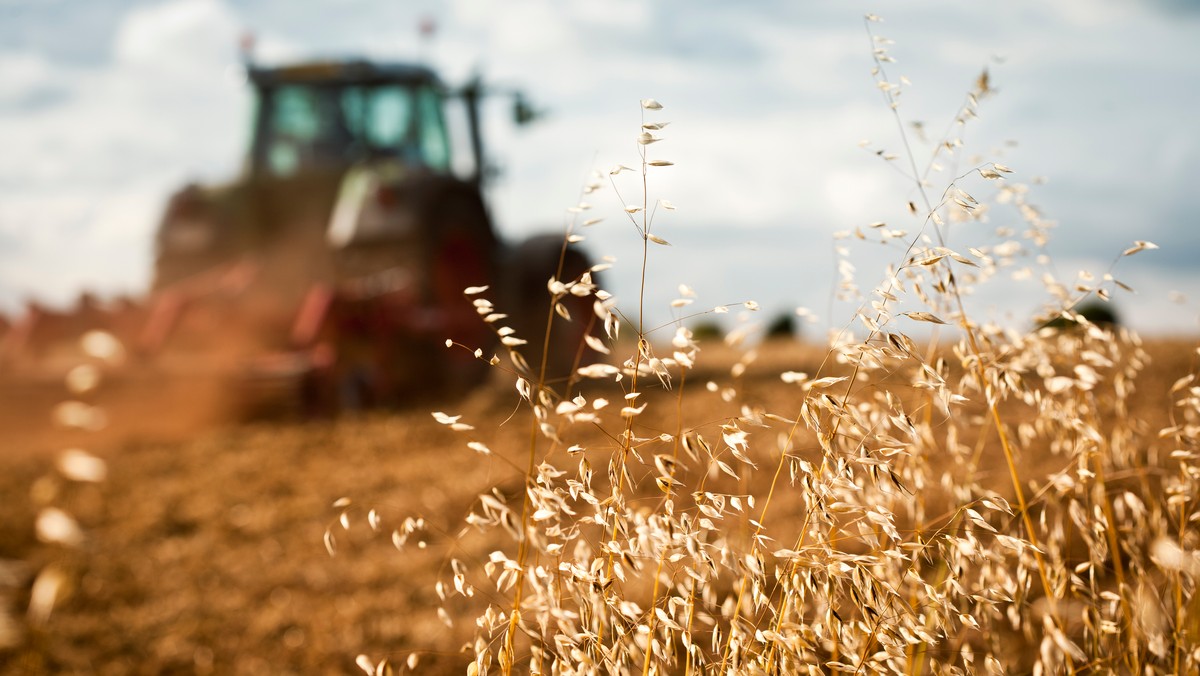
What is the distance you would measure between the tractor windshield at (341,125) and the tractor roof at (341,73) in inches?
3.5

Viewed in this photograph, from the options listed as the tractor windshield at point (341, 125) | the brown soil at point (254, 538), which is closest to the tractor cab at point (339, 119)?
the tractor windshield at point (341, 125)

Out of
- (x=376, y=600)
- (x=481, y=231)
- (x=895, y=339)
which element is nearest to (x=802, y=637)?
(x=895, y=339)

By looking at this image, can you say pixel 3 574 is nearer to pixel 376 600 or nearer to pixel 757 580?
pixel 757 580

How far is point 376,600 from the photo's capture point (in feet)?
14.1

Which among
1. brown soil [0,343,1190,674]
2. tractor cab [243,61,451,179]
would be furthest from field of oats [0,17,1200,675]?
tractor cab [243,61,451,179]

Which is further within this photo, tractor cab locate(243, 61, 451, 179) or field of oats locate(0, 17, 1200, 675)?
tractor cab locate(243, 61, 451, 179)

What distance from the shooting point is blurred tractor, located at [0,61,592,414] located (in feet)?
25.3

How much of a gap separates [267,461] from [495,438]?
151 centimetres

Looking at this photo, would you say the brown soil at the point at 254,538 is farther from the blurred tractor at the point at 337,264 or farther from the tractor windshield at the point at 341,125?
the tractor windshield at the point at 341,125

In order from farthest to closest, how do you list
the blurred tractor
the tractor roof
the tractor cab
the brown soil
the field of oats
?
the tractor cab, the tractor roof, the blurred tractor, the brown soil, the field of oats

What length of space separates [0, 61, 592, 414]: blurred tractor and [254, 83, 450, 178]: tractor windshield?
14 millimetres

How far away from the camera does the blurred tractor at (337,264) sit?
7.71m

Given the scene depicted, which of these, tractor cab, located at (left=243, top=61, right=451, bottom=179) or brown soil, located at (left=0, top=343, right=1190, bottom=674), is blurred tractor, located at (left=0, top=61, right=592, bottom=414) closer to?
tractor cab, located at (left=243, top=61, right=451, bottom=179)

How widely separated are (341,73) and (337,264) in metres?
1.81
